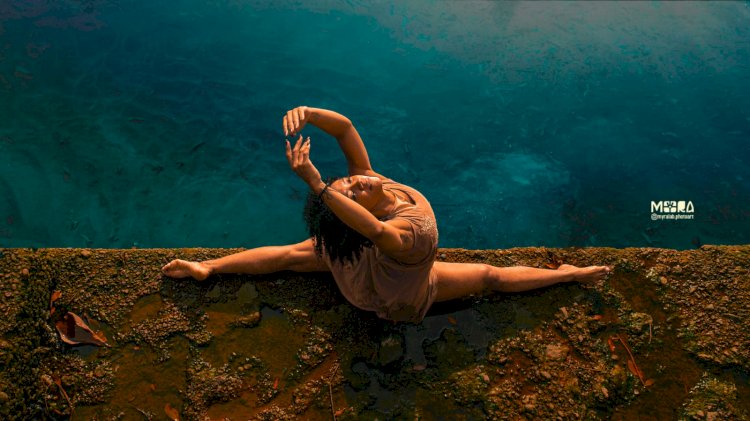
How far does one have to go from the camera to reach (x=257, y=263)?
5242 millimetres

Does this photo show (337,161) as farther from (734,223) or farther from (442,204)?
(734,223)

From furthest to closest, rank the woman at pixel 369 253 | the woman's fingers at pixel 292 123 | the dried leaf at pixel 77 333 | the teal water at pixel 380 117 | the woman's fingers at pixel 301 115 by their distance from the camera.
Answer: the teal water at pixel 380 117 < the dried leaf at pixel 77 333 < the woman's fingers at pixel 301 115 < the woman's fingers at pixel 292 123 < the woman at pixel 369 253

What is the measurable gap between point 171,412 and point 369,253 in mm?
2117

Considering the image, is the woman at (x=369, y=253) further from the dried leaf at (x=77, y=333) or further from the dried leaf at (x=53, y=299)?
the dried leaf at (x=53, y=299)

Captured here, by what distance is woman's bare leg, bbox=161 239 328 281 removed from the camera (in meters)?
5.22

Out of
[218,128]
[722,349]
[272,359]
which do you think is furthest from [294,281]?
[722,349]

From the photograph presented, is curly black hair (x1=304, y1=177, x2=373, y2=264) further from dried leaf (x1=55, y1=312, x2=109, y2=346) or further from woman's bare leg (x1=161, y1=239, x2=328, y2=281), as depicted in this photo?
dried leaf (x1=55, y1=312, x2=109, y2=346)

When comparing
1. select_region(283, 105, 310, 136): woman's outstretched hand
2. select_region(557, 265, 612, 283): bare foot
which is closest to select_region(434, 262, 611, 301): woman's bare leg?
select_region(557, 265, 612, 283): bare foot

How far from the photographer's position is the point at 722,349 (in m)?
5.20

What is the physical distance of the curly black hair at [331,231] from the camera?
4203 mm

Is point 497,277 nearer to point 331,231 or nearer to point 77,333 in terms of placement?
point 331,231

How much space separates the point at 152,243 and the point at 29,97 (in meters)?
2.78
